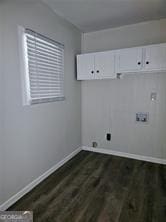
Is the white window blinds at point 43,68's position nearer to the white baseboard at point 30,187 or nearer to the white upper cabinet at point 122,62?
the white upper cabinet at point 122,62

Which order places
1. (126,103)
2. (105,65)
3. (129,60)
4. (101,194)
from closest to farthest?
(101,194), (129,60), (105,65), (126,103)

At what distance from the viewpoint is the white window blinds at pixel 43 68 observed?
210cm

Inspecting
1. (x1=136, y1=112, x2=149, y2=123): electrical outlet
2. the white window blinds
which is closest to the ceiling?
the white window blinds

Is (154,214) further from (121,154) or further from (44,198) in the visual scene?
(121,154)

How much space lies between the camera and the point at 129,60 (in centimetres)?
273

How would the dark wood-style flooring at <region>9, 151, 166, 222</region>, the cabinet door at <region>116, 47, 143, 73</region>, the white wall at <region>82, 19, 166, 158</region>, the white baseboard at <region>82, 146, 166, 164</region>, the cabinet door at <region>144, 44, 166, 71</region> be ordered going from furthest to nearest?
the white baseboard at <region>82, 146, 166, 164</region>, the white wall at <region>82, 19, 166, 158</region>, the cabinet door at <region>116, 47, 143, 73</region>, the cabinet door at <region>144, 44, 166, 71</region>, the dark wood-style flooring at <region>9, 151, 166, 222</region>

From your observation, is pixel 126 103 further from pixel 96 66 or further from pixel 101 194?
pixel 101 194

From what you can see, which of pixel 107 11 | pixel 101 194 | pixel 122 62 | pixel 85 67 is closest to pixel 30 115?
pixel 101 194

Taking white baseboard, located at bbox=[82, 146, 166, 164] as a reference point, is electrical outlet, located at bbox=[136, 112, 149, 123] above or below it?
above

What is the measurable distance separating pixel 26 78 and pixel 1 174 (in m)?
1.16

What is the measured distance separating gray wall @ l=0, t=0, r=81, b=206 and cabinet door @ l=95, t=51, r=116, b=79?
50 cm

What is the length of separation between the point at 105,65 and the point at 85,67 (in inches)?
16.0

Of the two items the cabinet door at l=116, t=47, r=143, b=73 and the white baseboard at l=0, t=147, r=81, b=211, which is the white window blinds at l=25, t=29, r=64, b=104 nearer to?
the cabinet door at l=116, t=47, r=143, b=73

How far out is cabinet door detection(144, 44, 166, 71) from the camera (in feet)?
8.23
